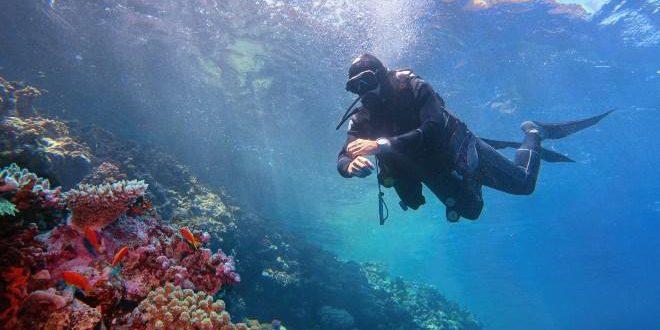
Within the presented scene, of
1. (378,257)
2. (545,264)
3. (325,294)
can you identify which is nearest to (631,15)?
(325,294)

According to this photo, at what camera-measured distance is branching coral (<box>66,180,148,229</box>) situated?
3281mm

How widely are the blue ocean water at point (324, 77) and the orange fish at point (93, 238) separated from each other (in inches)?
470

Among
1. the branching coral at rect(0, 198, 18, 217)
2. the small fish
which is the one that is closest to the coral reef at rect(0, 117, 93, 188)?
the small fish

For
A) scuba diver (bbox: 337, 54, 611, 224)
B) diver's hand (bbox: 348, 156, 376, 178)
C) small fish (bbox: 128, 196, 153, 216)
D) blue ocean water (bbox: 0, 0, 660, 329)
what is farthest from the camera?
blue ocean water (bbox: 0, 0, 660, 329)

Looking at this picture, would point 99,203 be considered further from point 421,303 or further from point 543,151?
point 421,303

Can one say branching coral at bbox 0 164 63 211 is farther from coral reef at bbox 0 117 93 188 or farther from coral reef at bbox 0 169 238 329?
coral reef at bbox 0 117 93 188

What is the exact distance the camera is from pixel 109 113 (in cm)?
2064

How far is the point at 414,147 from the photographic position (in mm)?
4680

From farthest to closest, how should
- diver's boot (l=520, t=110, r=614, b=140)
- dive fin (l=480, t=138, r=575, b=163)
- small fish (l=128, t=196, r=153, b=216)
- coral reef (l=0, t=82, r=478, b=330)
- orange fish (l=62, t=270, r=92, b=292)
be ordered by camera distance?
diver's boot (l=520, t=110, r=614, b=140), dive fin (l=480, t=138, r=575, b=163), small fish (l=128, t=196, r=153, b=216), coral reef (l=0, t=82, r=478, b=330), orange fish (l=62, t=270, r=92, b=292)

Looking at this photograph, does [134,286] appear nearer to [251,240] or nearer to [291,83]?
[251,240]

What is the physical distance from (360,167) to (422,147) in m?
1.35

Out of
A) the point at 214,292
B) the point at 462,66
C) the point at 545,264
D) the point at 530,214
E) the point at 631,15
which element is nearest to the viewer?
the point at 214,292

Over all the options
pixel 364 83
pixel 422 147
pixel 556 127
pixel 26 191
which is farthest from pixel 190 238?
pixel 556 127

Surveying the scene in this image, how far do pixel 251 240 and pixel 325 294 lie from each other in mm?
3858
